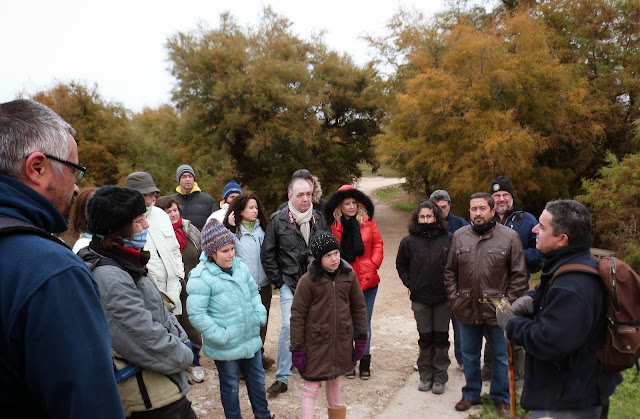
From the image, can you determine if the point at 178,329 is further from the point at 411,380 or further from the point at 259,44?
the point at 259,44

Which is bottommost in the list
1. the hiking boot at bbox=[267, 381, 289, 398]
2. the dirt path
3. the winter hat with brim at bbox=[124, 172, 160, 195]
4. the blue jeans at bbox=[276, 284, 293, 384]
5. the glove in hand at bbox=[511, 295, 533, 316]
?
the dirt path

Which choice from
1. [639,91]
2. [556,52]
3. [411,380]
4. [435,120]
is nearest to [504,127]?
[435,120]

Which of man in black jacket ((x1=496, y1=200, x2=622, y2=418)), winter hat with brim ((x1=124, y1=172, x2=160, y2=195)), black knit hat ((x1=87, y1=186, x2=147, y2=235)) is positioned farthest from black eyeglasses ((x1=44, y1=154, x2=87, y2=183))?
winter hat with brim ((x1=124, y1=172, x2=160, y2=195))

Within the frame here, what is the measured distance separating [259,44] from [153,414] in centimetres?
1437

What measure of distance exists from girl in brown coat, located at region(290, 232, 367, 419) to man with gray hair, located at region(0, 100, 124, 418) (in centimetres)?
247

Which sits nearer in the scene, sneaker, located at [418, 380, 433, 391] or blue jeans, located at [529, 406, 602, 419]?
blue jeans, located at [529, 406, 602, 419]

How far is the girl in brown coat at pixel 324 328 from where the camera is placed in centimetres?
365

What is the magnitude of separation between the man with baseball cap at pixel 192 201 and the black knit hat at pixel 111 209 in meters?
3.93

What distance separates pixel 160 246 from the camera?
4.48 meters

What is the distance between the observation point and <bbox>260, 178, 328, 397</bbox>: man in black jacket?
4.72 m

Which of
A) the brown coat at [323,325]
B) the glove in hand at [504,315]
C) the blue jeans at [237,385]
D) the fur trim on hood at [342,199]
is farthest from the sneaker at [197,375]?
the glove in hand at [504,315]

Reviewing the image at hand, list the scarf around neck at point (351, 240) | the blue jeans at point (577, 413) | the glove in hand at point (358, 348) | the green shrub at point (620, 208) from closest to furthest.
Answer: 1. the blue jeans at point (577, 413)
2. the glove in hand at point (358, 348)
3. the scarf around neck at point (351, 240)
4. the green shrub at point (620, 208)

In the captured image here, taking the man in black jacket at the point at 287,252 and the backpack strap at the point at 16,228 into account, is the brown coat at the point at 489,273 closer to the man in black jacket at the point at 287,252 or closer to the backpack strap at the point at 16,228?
the man in black jacket at the point at 287,252

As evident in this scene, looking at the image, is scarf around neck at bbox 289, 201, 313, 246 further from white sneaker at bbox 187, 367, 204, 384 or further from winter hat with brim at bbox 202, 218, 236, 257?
white sneaker at bbox 187, 367, 204, 384
